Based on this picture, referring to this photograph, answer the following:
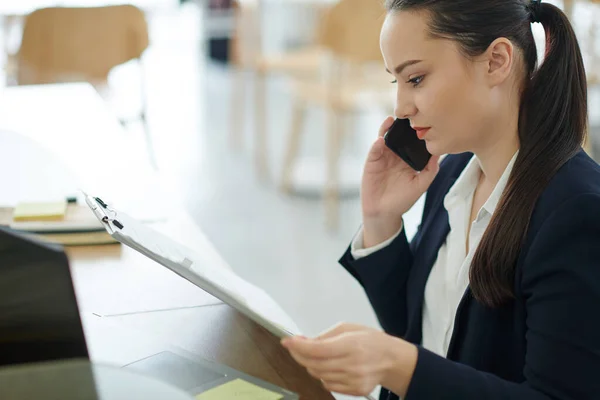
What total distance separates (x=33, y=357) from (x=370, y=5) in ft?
8.18

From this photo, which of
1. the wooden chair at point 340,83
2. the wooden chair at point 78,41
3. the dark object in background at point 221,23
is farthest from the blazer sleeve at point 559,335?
the dark object in background at point 221,23

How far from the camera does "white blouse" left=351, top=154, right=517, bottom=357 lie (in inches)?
43.4

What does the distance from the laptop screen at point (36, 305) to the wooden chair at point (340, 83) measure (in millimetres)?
2217

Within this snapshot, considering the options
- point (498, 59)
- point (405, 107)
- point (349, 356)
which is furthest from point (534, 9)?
point (349, 356)

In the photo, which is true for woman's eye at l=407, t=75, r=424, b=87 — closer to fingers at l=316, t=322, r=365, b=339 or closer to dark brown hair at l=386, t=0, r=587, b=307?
dark brown hair at l=386, t=0, r=587, b=307

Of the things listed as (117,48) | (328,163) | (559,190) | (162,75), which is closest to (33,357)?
(559,190)

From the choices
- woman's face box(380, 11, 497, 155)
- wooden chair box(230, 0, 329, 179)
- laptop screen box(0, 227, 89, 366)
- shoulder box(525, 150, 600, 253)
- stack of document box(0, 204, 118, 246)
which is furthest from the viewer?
wooden chair box(230, 0, 329, 179)

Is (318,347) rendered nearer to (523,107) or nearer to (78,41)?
(523,107)

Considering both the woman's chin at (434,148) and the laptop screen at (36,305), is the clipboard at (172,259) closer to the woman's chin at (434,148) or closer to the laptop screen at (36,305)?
the laptop screen at (36,305)

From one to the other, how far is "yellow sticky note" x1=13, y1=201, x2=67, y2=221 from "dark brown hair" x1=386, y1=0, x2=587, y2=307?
725 mm

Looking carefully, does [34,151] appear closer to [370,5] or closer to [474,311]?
[474,311]

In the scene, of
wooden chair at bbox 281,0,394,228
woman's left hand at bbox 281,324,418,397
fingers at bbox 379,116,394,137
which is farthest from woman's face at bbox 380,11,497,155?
wooden chair at bbox 281,0,394,228

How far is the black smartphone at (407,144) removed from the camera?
4.04 feet

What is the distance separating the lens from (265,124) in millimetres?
4043
